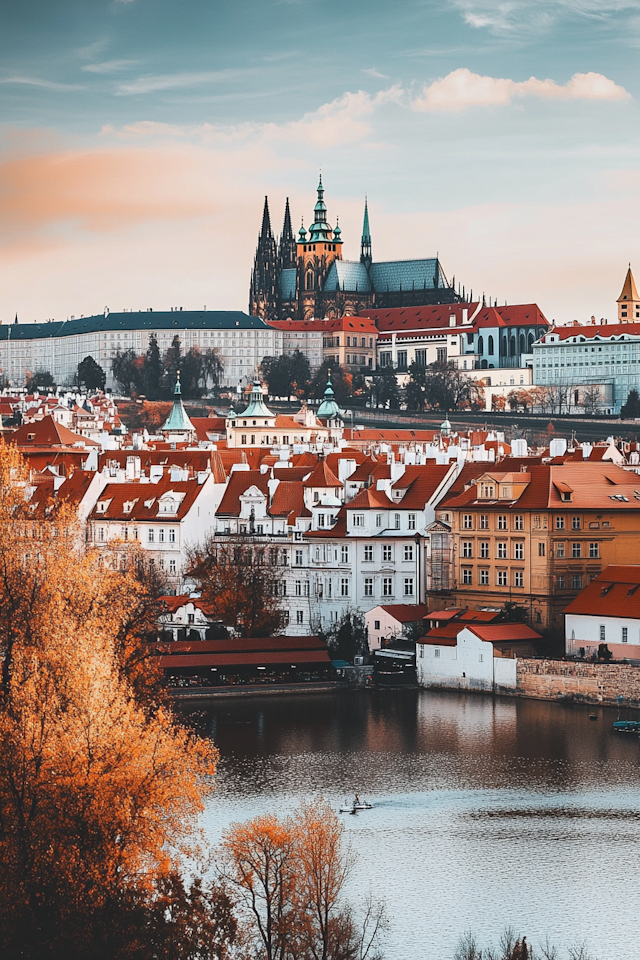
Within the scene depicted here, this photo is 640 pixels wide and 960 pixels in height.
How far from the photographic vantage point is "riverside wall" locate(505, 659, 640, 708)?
1812 inches

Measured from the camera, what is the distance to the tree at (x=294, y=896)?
962 inches

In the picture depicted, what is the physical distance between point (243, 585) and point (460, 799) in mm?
20371

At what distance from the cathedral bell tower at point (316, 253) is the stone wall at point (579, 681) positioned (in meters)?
152

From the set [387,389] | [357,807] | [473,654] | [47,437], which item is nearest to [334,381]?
[387,389]

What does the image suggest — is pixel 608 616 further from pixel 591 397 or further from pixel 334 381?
pixel 334 381

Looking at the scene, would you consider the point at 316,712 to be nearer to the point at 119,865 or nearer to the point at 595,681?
the point at 595,681

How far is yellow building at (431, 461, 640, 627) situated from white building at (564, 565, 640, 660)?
246cm

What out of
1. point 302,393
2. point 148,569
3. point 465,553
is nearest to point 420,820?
point 465,553

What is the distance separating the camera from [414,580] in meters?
56.6

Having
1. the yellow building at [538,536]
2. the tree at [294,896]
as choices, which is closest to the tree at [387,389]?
the yellow building at [538,536]

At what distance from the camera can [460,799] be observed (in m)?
36.4

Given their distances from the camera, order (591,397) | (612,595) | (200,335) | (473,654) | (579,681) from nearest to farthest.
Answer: (579,681)
(612,595)
(473,654)
(591,397)
(200,335)

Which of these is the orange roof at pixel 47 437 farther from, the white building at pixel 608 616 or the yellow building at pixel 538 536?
the white building at pixel 608 616

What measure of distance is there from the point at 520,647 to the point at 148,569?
14307 millimetres
